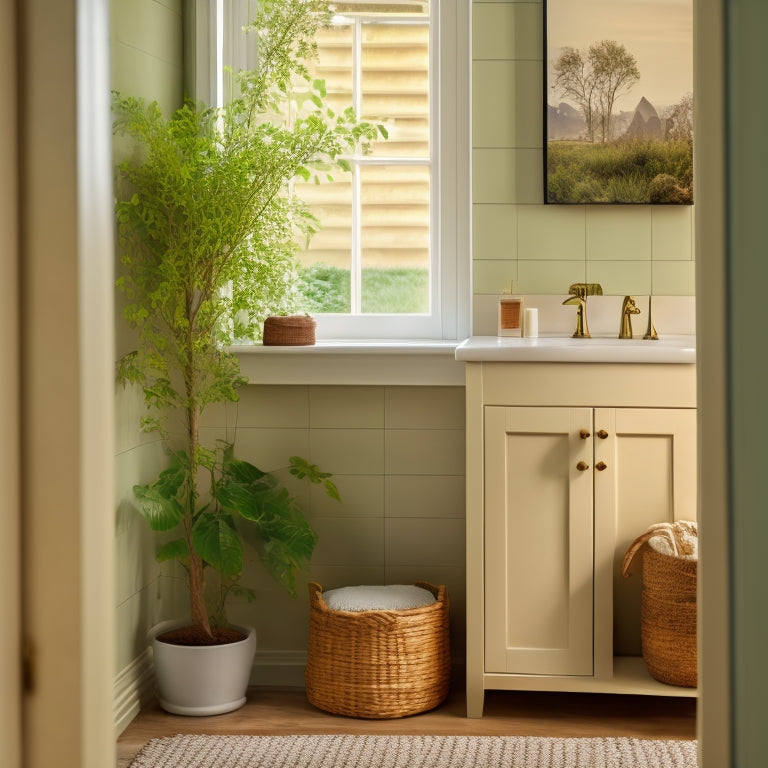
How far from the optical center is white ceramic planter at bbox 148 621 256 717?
2.48 meters

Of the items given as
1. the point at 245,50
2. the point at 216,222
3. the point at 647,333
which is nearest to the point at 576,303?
the point at 647,333

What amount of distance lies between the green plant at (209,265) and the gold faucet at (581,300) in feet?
2.40

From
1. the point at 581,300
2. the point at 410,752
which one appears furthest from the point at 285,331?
the point at 410,752

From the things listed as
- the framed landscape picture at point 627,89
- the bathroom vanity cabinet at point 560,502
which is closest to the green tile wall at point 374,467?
the bathroom vanity cabinet at point 560,502

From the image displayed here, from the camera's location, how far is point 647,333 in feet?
8.83

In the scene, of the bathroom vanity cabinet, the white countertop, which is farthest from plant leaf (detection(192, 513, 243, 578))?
the white countertop

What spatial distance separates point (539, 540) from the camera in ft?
7.73

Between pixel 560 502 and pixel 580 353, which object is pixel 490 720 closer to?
pixel 560 502

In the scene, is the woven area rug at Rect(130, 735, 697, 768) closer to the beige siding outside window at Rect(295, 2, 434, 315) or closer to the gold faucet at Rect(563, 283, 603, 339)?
the gold faucet at Rect(563, 283, 603, 339)

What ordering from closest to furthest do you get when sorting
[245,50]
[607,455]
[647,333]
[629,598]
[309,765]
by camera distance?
[309,765] < [607,455] < [629,598] < [647,333] < [245,50]

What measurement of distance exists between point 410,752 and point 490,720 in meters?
0.31

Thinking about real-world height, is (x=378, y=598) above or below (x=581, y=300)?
below

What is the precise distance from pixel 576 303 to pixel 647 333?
217 millimetres

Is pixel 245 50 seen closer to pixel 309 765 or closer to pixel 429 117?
pixel 429 117
